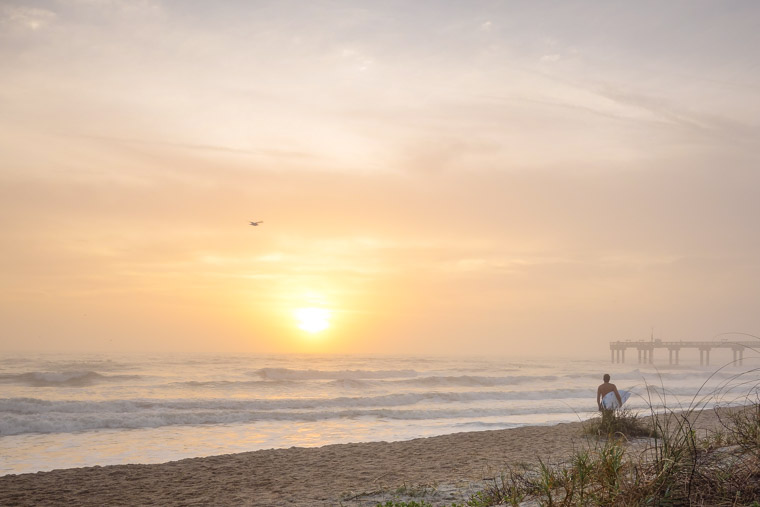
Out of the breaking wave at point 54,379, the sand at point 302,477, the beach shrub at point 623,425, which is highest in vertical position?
the beach shrub at point 623,425

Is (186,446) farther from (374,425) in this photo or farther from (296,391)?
(296,391)

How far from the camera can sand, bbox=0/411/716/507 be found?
854 centimetres

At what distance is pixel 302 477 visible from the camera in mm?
10445

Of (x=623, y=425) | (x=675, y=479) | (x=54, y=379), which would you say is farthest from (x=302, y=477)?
(x=54, y=379)

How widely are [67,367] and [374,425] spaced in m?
39.8

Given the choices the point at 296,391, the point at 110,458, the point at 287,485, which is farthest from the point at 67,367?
the point at 287,485

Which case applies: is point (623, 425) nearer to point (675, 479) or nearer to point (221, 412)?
point (675, 479)

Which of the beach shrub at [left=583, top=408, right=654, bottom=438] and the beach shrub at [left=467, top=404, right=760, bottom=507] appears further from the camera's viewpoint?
the beach shrub at [left=583, top=408, right=654, bottom=438]

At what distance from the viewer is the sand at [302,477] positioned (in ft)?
28.0

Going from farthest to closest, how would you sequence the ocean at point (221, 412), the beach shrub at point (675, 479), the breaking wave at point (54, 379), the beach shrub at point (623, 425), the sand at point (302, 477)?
the breaking wave at point (54, 379), the ocean at point (221, 412), the beach shrub at point (623, 425), the sand at point (302, 477), the beach shrub at point (675, 479)

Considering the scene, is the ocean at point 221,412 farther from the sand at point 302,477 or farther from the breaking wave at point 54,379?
the sand at point 302,477

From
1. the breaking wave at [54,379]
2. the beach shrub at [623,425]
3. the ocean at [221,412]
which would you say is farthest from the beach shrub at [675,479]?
the breaking wave at [54,379]

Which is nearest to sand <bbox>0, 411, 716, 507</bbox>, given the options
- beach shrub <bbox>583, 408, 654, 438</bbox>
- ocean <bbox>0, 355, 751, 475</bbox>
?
beach shrub <bbox>583, 408, 654, 438</bbox>

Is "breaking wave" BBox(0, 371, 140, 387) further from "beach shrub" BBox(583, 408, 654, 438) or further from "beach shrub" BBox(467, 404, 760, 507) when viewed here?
"beach shrub" BBox(467, 404, 760, 507)
